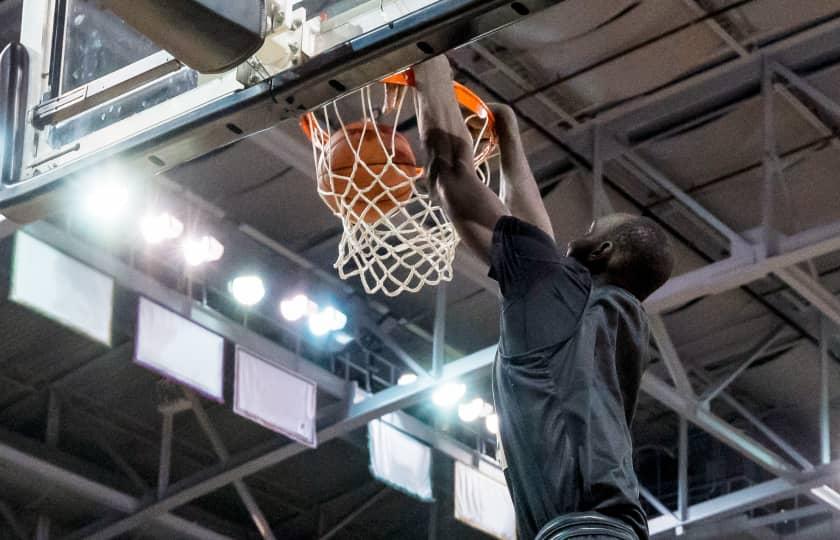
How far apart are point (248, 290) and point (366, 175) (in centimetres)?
620

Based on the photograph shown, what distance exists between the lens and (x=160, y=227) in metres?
11.6

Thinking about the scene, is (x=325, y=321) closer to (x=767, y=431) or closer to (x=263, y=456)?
(x=263, y=456)

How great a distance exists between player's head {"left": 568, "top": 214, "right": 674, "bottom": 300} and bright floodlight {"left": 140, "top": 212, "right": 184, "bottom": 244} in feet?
26.9

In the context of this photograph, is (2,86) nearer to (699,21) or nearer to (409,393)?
(699,21)

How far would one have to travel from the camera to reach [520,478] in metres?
3.29

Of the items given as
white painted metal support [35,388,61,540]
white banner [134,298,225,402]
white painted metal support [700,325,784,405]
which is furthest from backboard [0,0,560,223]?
white painted metal support [700,325,784,405]

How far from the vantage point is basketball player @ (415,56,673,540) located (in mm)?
3211

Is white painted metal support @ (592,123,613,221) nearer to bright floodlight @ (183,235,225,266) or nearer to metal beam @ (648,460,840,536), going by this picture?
bright floodlight @ (183,235,225,266)

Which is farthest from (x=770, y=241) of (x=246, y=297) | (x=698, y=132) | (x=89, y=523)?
(x=89, y=523)

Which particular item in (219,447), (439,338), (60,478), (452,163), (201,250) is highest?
(201,250)

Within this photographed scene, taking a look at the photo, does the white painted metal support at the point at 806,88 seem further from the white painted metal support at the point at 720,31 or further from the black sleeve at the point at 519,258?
the black sleeve at the point at 519,258

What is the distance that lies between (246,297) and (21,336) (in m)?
2.01

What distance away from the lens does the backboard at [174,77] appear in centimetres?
382

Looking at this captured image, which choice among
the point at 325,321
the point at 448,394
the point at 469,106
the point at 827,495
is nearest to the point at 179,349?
the point at 325,321
